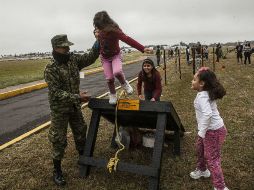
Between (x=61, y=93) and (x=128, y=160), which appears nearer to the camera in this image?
(x=61, y=93)

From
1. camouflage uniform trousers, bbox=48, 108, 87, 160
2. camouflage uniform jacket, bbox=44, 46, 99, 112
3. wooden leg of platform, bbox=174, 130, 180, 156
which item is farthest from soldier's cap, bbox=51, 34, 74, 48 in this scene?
wooden leg of platform, bbox=174, 130, 180, 156

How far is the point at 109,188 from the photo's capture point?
16.2 ft

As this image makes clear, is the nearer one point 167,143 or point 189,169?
point 189,169

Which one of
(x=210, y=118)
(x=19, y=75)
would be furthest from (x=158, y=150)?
(x=19, y=75)

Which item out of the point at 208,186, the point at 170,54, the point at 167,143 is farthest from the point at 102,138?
the point at 170,54

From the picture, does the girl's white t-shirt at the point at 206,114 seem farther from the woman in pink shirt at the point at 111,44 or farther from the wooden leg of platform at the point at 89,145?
the wooden leg of platform at the point at 89,145

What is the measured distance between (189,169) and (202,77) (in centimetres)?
175

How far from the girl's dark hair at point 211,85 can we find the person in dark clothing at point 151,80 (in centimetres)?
195

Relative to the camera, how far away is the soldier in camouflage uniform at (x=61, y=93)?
196 inches

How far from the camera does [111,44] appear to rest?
503 cm

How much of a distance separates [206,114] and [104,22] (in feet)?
6.28

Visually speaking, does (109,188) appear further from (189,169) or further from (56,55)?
(56,55)

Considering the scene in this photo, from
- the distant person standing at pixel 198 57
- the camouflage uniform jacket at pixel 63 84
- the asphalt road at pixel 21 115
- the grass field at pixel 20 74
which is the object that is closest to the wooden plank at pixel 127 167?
the camouflage uniform jacket at pixel 63 84

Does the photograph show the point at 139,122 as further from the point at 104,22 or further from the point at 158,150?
the point at 104,22
